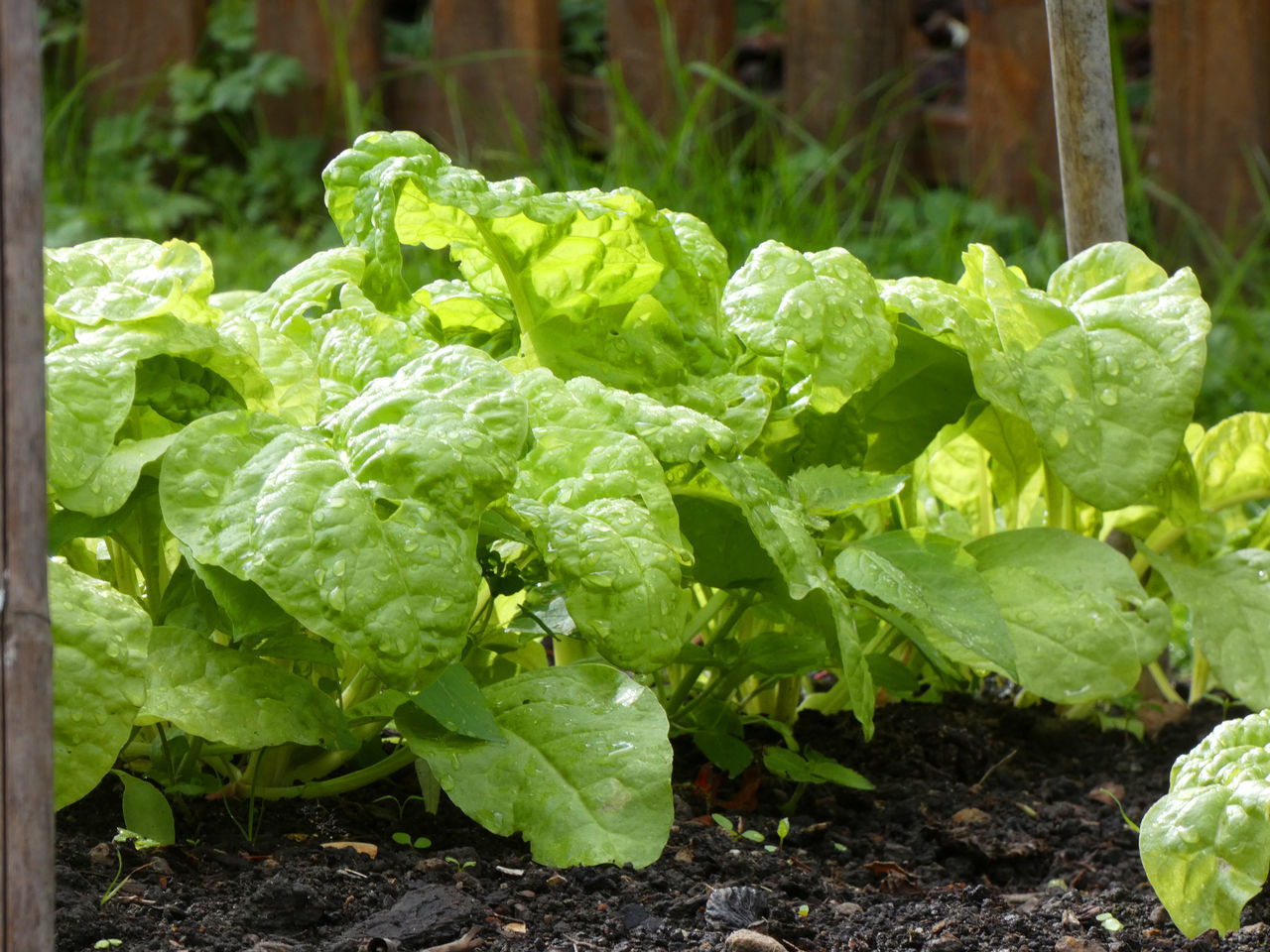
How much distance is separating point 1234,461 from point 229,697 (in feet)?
3.91

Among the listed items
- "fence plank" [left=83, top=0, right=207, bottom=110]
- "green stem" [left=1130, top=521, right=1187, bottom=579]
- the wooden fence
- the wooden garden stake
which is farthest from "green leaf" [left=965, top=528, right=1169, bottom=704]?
"fence plank" [left=83, top=0, right=207, bottom=110]

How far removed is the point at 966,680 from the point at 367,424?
1015 millimetres

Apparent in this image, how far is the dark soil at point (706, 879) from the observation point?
3.48 feet

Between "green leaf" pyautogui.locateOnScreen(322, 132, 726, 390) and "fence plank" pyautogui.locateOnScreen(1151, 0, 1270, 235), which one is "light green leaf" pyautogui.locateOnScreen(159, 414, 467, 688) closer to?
"green leaf" pyautogui.locateOnScreen(322, 132, 726, 390)

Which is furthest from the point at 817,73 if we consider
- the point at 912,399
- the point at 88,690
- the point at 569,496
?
the point at 88,690

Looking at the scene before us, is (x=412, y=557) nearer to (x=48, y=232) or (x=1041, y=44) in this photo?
(x=1041, y=44)

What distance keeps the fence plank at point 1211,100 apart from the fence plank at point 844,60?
695 mm

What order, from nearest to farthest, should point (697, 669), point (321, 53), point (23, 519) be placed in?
point (23, 519)
point (697, 669)
point (321, 53)

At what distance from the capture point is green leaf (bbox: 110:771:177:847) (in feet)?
3.76

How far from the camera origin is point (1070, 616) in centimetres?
136

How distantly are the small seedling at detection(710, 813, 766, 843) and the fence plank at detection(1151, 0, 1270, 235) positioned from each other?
107 inches

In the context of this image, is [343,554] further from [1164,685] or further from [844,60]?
[844,60]

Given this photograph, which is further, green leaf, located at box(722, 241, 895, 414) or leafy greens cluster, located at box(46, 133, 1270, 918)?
green leaf, located at box(722, 241, 895, 414)

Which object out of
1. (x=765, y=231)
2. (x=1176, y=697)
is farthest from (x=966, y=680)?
(x=765, y=231)
